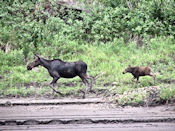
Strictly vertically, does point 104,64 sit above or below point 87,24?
below

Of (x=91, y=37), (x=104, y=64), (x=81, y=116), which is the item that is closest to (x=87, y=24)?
(x=91, y=37)

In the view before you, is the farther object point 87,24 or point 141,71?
point 87,24

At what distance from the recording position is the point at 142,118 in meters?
8.45

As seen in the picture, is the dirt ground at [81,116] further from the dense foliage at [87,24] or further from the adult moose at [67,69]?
the dense foliage at [87,24]

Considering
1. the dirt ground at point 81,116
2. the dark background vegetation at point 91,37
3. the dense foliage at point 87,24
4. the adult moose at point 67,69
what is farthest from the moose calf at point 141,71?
the dense foliage at point 87,24

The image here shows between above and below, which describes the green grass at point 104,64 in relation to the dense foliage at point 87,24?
below

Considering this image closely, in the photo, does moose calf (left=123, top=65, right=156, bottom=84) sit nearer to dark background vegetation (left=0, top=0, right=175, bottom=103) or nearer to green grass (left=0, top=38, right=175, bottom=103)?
green grass (left=0, top=38, right=175, bottom=103)

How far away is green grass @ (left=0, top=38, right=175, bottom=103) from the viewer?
12352 millimetres

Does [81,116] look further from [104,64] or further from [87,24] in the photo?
[87,24]

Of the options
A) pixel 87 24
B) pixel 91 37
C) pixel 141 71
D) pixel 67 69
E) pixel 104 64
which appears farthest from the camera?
pixel 87 24

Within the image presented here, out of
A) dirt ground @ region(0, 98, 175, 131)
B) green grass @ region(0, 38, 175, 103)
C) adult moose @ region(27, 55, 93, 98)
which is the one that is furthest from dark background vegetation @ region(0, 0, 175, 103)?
dirt ground @ region(0, 98, 175, 131)

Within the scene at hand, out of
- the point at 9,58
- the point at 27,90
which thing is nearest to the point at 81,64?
the point at 27,90

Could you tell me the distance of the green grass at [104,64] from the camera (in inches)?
486

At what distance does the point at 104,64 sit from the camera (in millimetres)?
14797
